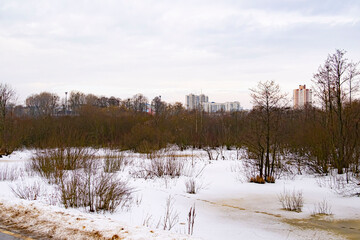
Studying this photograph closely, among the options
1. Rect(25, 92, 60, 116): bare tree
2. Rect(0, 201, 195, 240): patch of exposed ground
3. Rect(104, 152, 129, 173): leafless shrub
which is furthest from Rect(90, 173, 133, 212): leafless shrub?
Rect(25, 92, 60, 116): bare tree

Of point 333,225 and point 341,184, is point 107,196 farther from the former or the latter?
point 341,184

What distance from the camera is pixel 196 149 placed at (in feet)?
127

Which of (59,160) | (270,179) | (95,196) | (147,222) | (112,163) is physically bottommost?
(147,222)

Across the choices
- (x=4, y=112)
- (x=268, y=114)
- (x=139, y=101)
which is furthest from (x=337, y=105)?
(x=139, y=101)

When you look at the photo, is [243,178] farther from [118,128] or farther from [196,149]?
[118,128]

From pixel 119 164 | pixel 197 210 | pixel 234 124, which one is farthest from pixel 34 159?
pixel 234 124

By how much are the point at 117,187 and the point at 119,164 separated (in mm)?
8117

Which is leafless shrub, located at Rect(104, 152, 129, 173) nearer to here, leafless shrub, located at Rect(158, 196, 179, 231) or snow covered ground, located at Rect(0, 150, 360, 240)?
snow covered ground, located at Rect(0, 150, 360, 240)

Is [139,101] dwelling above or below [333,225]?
above

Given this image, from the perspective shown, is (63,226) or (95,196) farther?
(95,196)

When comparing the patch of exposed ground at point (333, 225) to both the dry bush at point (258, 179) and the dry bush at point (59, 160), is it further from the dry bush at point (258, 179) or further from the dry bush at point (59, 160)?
the dry bush at point (59, 160)

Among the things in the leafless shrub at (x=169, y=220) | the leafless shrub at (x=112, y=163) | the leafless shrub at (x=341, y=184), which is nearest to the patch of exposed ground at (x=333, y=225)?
the leafless shrub at (x=169, y=220)

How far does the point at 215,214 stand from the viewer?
961 centimetres

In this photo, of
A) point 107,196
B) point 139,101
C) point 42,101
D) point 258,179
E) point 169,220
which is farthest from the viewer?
point 139,101
